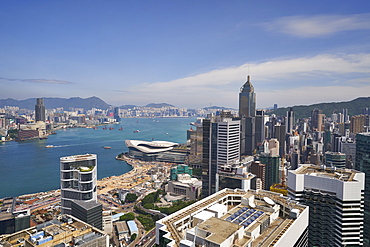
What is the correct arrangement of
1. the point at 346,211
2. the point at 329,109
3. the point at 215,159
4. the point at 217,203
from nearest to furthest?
the point at 217,203 → the point at 346,211 → the point at 215,159 → the point at 329,109

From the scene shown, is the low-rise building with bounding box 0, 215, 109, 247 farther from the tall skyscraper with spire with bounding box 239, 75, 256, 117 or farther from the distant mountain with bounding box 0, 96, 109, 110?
the distant mountain with bounding box 0, 96, 109, 110

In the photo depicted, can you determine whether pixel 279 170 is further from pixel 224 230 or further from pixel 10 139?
pixel 10 139

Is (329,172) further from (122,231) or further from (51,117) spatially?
(51,117)

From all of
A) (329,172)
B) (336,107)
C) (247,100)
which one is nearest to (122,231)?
(329,172)

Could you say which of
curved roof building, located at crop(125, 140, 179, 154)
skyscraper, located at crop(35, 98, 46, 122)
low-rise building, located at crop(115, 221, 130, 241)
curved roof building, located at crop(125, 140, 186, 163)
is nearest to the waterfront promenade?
curved roof building, located at crop(125, 140, 186, 163)

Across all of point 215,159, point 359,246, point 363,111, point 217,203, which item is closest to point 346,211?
point 359,246

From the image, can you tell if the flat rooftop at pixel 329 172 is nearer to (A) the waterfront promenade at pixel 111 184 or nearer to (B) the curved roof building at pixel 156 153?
(A) the waterfront promenade at pixel 111 184
